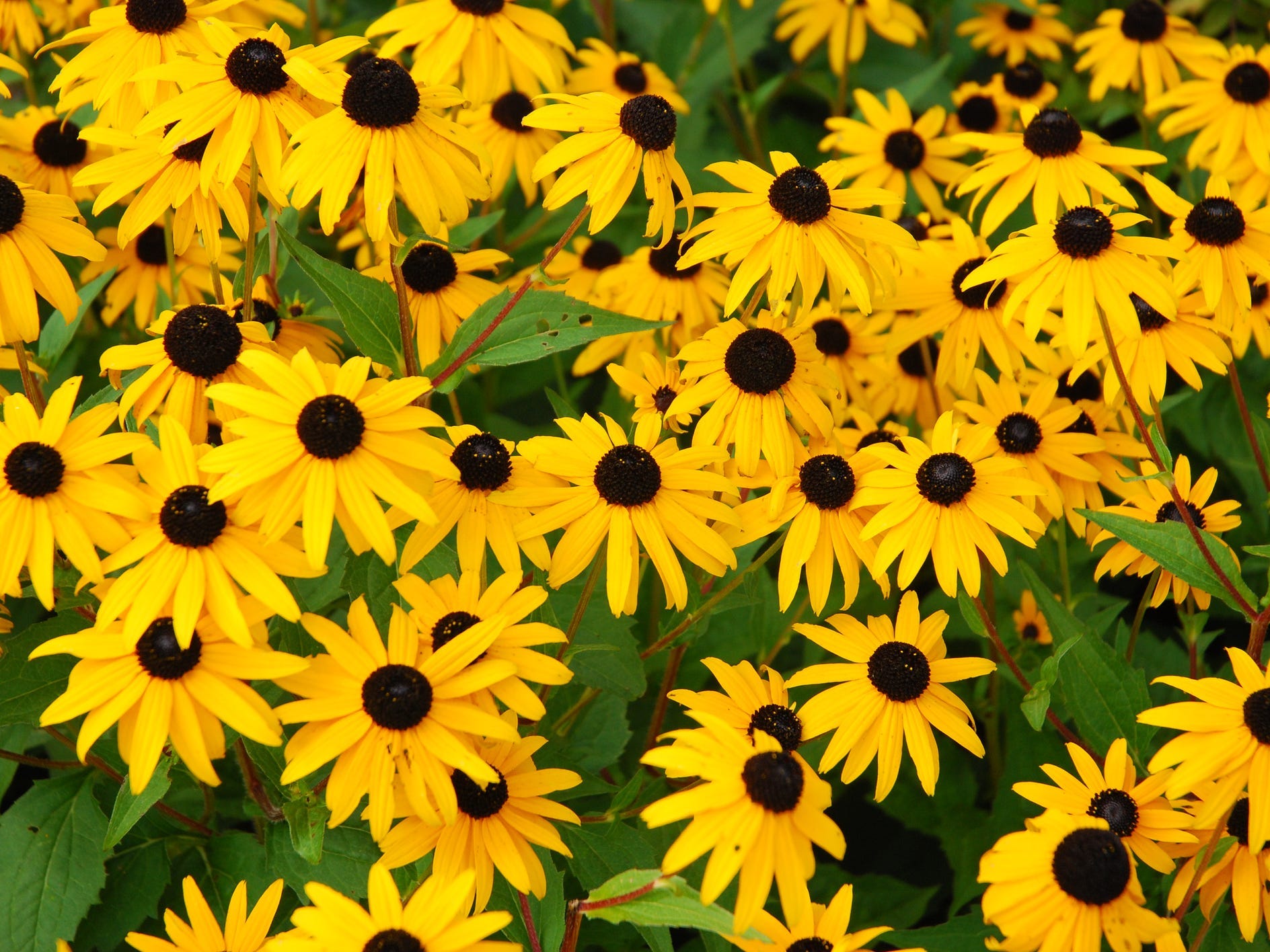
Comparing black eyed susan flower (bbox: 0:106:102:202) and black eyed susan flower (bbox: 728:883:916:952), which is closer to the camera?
black eyed susan flower (bbox: 728:883:916:952)

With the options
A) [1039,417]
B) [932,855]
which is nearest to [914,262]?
[1039,417]

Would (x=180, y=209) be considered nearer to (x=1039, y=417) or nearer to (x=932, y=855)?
(x=1039, y=417)

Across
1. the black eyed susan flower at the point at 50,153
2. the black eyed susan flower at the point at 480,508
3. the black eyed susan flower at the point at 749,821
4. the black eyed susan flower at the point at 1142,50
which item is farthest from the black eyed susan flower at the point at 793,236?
the black eyed susan flower at the point at 1142,50

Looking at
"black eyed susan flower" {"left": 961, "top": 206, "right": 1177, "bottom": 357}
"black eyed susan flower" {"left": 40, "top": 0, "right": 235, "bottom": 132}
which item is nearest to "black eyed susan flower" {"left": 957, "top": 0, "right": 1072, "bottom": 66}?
"black eyed susan flower" {"left": 961, "top": 206, "right": 1177, "bottom": 357}

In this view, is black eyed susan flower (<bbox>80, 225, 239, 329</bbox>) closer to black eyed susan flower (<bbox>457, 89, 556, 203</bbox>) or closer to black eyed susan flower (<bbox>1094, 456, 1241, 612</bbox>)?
black eyed susan flower (<bbox>457, 89, 556, 203</bbox>)

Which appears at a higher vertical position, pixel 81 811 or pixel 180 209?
pixel 180 209

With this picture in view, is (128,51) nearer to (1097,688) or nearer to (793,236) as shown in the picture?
(793,236)
